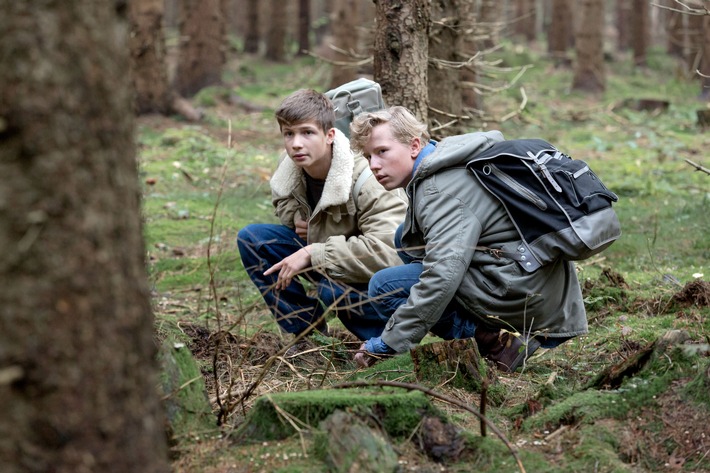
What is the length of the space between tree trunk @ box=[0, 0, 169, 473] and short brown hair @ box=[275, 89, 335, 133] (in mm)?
2530

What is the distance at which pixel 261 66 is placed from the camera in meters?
24.4

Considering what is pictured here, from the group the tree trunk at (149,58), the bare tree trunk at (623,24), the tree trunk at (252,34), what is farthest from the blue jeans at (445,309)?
the bare tree trunk at (623,24)

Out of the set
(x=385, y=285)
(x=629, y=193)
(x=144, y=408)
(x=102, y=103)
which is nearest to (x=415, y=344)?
(x=385, y=285)

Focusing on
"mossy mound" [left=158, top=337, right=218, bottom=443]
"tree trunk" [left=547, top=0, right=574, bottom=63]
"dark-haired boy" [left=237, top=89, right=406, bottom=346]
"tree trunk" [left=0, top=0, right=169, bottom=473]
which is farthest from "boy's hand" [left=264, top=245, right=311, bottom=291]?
"tree trunk" [left=547, top=0, right=574, bottom=63]

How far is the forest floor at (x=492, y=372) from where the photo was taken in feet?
8.84

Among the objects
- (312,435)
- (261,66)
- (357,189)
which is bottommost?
(261,66)

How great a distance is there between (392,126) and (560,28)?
21.5 meters

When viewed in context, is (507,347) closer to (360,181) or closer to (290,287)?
(360,181)

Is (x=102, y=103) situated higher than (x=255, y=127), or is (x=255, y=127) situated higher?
(x=102, y=103)

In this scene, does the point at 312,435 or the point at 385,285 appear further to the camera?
the point at 385,285

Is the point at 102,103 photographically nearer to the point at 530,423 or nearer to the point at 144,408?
the point at 144,408

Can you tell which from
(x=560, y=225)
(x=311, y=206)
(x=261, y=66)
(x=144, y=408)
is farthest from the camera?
(x=261, y=66)

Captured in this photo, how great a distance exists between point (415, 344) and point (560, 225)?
Answer: 0.85 metres

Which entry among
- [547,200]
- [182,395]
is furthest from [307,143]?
[182,395]
